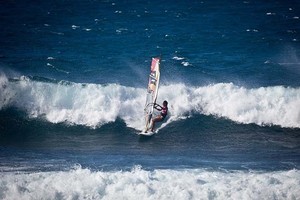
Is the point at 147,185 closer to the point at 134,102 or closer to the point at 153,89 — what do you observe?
the point at 153,89

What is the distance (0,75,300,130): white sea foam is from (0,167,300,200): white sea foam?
15.5ft

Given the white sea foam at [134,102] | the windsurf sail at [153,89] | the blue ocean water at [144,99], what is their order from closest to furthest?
the blue ocean water at [144,99] → the windsurf sail at [153,89] → the white sea foam at [134,102]

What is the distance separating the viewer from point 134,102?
823 inches

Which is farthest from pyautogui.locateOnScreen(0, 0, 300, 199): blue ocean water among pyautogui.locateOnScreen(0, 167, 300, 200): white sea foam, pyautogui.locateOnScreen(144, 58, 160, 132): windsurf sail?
pyautogui.locateOnScreen(144, 58, 160, 132): windsurf sail

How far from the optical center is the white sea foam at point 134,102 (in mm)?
20422

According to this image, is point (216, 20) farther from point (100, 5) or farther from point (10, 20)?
point (10, 20)

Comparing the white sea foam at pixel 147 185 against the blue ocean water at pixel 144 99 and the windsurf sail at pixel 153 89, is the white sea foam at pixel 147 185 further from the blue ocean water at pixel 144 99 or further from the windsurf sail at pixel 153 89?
the windsurf sail at pixel 153 89

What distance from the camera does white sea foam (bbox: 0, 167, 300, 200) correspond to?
567 inches

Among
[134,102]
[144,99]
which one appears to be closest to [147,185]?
[134,102]

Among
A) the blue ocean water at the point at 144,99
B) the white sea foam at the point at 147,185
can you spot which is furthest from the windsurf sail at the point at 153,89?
the white sea foam at the point at 147,185

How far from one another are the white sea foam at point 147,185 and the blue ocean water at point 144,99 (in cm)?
4

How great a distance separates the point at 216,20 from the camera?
30578mm

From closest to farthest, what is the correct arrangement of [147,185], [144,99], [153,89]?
[147,185]
[153,89]
[144,99]

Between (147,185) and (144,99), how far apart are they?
6.97m
